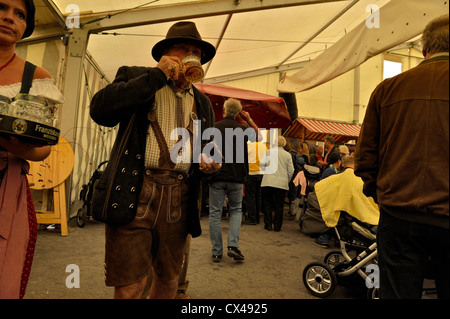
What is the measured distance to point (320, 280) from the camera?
9.00 feet

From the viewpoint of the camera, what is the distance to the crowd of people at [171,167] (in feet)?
2.78

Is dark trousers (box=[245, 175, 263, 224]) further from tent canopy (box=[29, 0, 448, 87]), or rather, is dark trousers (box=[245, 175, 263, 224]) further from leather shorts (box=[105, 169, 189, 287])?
leather shorts (box=[105, 169, 189, 287])

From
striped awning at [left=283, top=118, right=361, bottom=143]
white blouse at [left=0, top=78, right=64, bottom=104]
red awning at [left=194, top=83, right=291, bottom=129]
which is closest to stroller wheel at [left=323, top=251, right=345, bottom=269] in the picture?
red awning at [left=194, top=83, right=291, bottom=129]

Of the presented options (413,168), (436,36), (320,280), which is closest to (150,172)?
(413,168)

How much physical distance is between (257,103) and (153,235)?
471cm

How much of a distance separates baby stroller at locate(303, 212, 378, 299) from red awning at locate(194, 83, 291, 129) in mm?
2933

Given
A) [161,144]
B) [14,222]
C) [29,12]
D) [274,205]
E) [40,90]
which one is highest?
[29,12]

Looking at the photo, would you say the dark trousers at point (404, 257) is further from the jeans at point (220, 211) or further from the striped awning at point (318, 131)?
the striped awning at point (318, 131)

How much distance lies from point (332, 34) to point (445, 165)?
357 inches

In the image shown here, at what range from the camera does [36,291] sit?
2361 millimetres

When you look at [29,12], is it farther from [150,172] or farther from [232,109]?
[232,109]

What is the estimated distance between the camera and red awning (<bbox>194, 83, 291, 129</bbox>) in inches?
206
